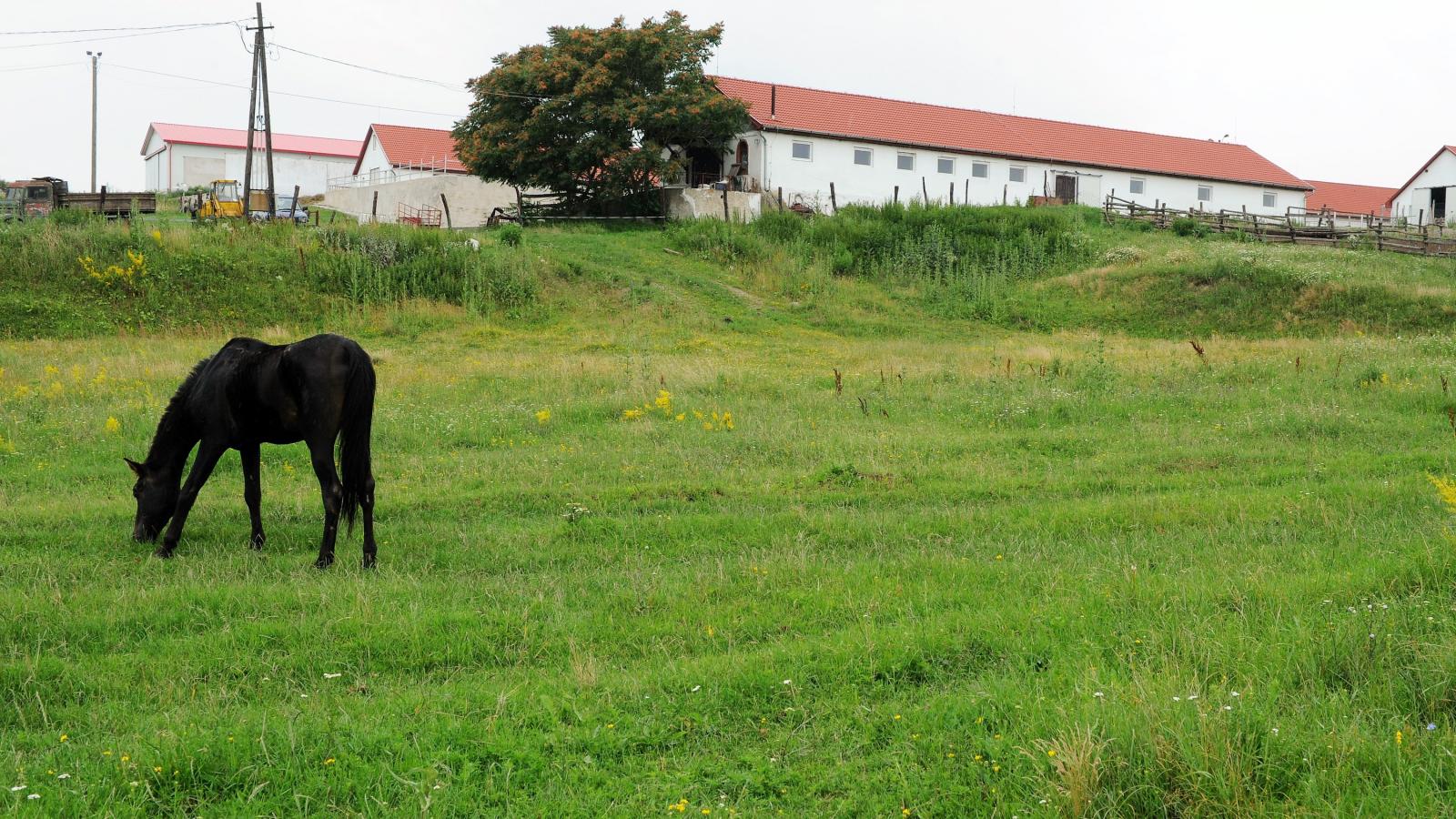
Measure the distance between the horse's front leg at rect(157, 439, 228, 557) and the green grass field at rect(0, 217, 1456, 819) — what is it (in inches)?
10.4

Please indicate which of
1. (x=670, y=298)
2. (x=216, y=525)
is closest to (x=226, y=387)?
(x=216, y=525)

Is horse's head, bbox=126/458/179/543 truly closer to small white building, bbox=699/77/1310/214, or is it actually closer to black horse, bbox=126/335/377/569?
black horse, bbox=126/335/377/569

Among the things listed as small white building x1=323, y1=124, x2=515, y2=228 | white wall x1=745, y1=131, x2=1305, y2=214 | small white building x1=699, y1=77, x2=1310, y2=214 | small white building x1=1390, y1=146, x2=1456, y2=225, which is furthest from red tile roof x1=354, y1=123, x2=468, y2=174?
small white building x1=1390, y1=146, x2=1456, y2=225

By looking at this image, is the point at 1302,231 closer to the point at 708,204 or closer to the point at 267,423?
the point at 708,204

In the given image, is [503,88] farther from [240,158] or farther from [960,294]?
[240,158]

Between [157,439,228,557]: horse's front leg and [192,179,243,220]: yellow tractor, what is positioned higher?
[192,179,243,220]: yellow tractor

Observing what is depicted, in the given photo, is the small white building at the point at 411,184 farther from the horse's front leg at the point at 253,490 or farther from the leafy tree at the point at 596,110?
the horse's front leg at the point at 253,490

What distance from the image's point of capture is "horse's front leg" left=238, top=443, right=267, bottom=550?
31.1ft

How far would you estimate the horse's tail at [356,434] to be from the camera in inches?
358

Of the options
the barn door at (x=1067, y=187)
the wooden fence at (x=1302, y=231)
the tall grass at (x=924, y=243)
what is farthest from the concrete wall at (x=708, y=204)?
the barn door at (x=1067, y=187)

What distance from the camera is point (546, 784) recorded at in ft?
15.9

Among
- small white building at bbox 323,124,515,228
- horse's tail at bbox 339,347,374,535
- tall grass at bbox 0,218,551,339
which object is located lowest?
horse's tail at bbox 339,347,374,535

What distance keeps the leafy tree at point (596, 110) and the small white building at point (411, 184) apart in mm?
3497

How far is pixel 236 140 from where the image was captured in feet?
229
